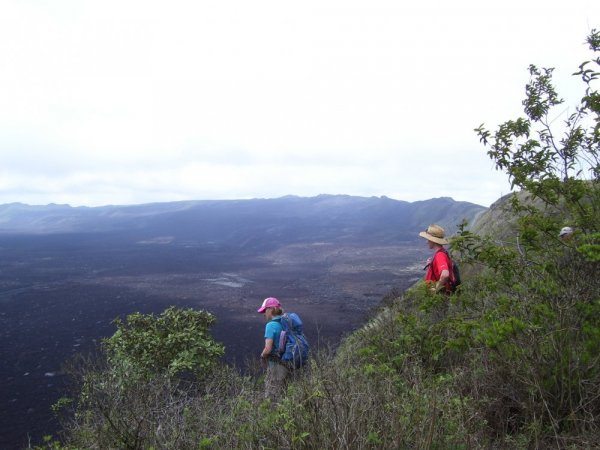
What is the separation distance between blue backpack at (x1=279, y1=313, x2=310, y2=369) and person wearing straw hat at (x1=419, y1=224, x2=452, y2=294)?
1438mm

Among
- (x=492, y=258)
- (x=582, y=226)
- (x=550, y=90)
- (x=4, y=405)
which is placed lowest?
(x=4, y=405)

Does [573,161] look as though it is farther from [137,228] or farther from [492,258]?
[137,228]

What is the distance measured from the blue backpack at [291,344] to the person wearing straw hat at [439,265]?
1.44m

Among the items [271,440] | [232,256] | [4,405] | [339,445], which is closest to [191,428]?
[271,440]

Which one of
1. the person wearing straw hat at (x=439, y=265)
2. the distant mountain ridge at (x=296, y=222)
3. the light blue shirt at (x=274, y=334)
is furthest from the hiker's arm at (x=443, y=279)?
the distant mountain ridge at (x=296, y=222)

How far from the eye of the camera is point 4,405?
11.4 m

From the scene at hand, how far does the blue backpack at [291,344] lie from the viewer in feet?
14.5

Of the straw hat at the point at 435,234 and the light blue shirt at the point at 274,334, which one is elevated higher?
the straw hat at the point at 435,234

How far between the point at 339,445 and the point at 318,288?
26.7 m

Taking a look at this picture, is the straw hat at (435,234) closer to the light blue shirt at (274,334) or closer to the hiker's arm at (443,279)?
the hiker's arm at (443,279)

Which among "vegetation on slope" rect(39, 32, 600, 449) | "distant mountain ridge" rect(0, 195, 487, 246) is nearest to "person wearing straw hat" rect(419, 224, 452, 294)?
"vegetation on slope" rect(39, 32, 600, 449)

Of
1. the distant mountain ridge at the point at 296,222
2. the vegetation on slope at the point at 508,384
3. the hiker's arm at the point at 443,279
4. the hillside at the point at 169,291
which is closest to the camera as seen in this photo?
the vegetation on slope at the point at 508,384

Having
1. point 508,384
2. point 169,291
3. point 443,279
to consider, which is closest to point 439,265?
point 443,279

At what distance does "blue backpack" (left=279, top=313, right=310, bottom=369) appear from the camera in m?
4.42
